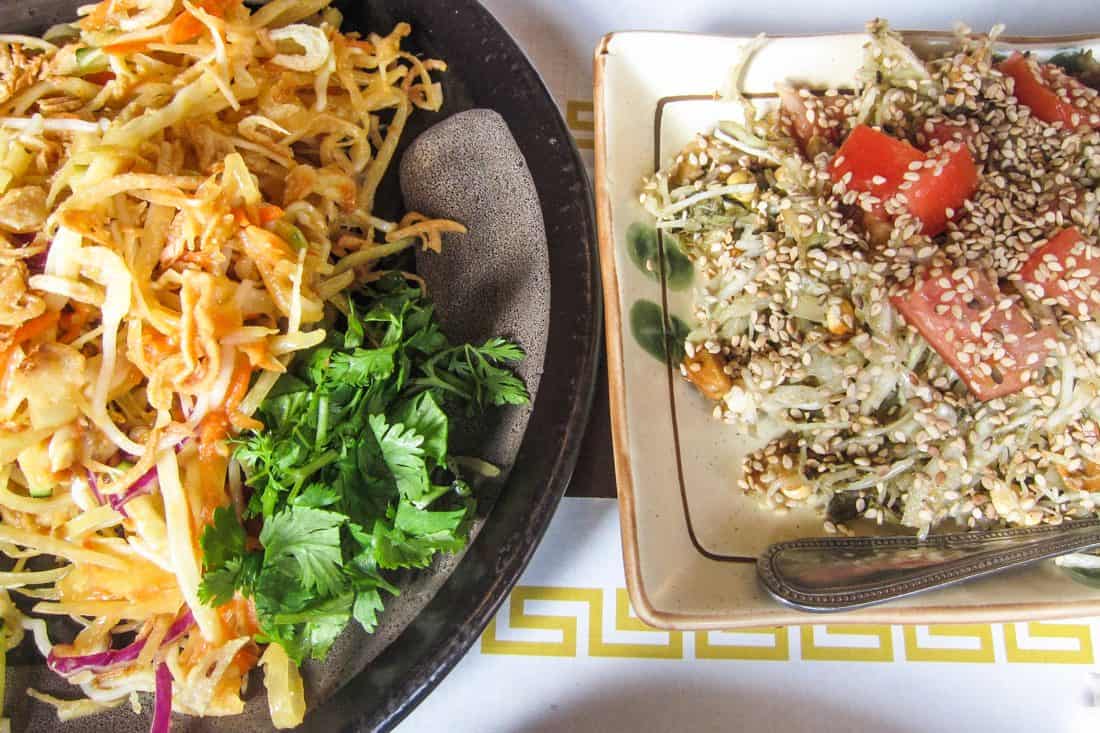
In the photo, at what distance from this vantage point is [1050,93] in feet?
4.72

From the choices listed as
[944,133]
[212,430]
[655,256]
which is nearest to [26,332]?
[212,430]

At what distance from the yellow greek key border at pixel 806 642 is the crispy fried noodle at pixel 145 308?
44 centimetres

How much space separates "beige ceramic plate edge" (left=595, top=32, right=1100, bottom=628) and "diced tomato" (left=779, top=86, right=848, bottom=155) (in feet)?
0.21

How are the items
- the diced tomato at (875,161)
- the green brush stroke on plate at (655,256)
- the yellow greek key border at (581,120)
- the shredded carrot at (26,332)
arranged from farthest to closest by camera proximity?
the yellow greek key border at (581,120)
the green brush stroke on plate at (655,256)
the diced tomato at (875,161)
the shredded carrot at (26,332)

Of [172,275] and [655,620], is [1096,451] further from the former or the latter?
[172,275]

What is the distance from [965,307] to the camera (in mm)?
1268

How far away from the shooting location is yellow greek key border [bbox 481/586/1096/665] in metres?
1.51

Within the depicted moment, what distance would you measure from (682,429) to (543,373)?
0.91ft

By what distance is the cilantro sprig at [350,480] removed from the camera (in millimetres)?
1252

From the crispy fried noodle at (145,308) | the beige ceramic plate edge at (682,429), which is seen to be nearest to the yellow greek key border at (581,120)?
the beige ceramic plate edge at (682,429)

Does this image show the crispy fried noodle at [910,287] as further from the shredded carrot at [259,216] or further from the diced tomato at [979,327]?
the shredded carrot at [259,216]

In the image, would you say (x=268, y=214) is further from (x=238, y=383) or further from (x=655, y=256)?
(x=655, y=256)

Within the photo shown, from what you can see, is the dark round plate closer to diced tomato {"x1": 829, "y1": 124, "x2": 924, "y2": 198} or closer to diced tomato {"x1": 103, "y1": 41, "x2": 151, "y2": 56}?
diced tomato {"x1": 103, "y1": 41, "x2": 151, "y2": 56}

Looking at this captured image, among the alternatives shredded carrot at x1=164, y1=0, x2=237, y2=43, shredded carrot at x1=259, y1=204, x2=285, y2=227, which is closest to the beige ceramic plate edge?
shredded carrot at x1=259, y1=204, x2=285, y2=227
